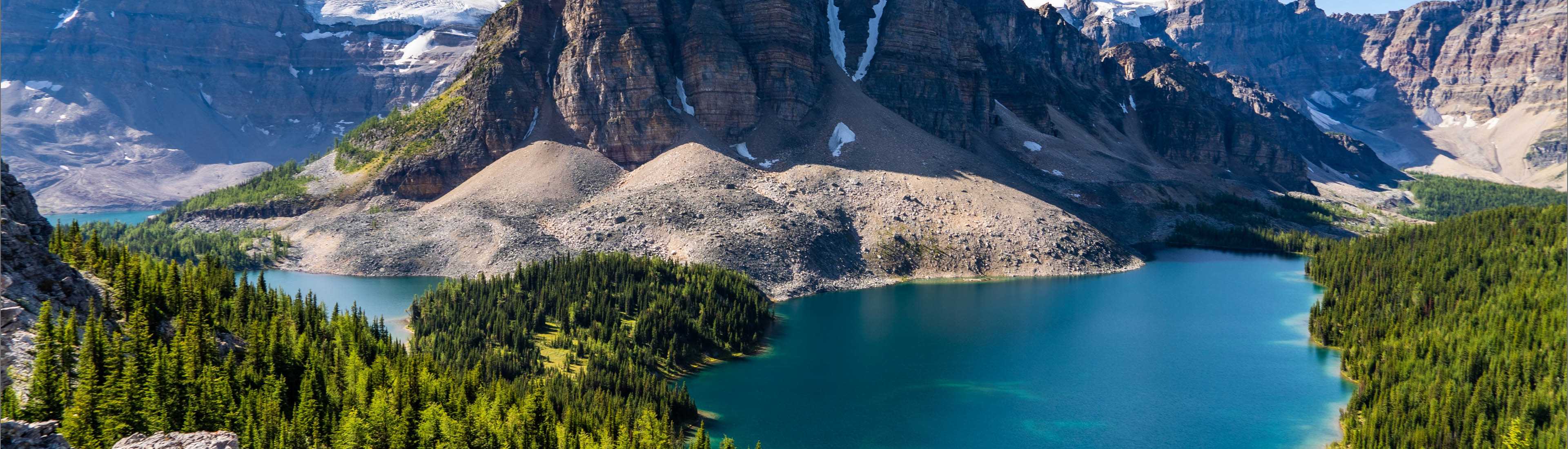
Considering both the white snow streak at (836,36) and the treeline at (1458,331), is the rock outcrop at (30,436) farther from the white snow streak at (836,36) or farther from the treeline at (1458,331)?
the white snow streak at (836,36)

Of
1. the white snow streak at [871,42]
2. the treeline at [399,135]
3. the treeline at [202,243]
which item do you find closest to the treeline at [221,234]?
the treeline at [202,243]

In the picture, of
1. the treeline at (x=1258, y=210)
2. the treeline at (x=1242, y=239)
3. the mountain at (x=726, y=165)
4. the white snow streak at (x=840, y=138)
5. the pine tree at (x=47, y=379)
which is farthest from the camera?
the treeline at (x=1258, y=210)

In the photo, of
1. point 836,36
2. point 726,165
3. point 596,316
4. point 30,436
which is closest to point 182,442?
point 30,436

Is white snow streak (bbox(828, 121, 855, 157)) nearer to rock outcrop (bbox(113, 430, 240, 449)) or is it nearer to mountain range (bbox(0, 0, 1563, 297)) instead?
mountain range (bbox(0, 0, 1563, 297))

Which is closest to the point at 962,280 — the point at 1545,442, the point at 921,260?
the point at 921,260

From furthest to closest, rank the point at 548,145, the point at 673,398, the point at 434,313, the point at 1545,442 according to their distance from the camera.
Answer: the point at 548,145 < the point at 434,313 < the point at 673,398 < the point at 1545,442

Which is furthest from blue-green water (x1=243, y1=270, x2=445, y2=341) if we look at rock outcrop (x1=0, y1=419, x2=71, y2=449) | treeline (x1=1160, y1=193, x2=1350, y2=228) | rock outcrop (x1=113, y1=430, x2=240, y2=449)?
treeline (x1=1160, y1=193, x2=1350, y2=228)

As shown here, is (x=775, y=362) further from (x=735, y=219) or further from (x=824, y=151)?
(x=824, y=151)
